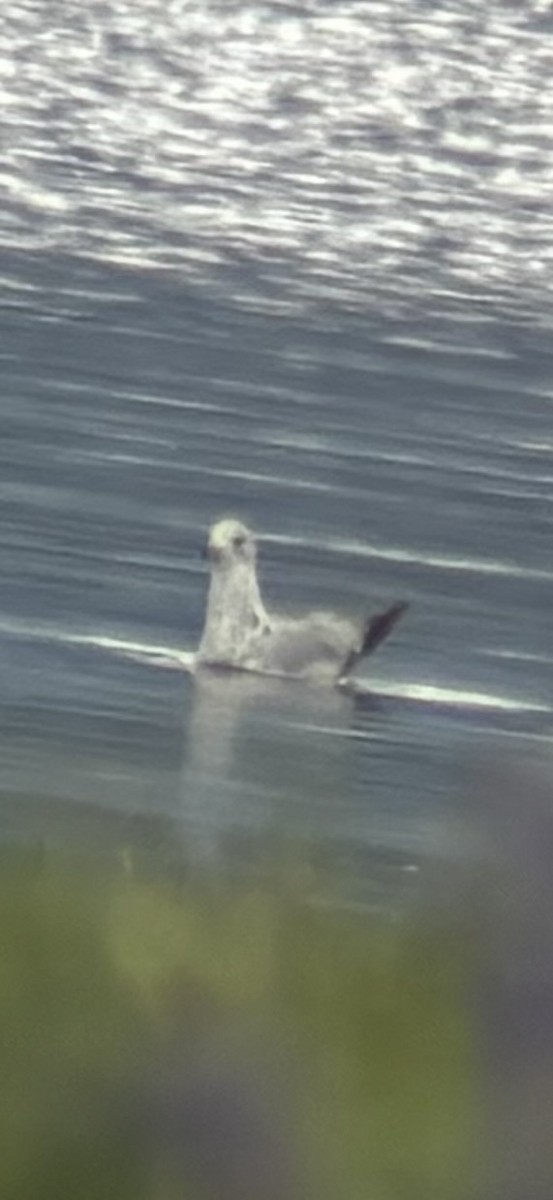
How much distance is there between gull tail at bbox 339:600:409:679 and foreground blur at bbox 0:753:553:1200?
342 inches

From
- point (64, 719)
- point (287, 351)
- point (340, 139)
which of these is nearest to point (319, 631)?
point (64, 719)

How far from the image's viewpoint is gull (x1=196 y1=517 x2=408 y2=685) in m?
12.3

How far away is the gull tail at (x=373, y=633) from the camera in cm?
1217

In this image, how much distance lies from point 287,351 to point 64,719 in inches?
279

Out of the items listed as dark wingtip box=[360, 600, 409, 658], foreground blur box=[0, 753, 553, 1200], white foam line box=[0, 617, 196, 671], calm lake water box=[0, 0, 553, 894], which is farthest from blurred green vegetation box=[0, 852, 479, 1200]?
white foam line box=[0, 617, 196, 671]

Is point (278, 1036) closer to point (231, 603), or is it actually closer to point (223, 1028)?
point (223, 1028)

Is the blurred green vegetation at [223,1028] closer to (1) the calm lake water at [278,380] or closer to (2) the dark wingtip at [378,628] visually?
(1) the calm lake water at [278,380]

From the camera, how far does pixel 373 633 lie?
12.2 m

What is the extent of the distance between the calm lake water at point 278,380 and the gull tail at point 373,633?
15 cm

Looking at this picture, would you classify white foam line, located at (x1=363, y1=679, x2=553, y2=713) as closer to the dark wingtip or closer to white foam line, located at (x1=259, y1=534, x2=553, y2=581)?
the dark wingtip

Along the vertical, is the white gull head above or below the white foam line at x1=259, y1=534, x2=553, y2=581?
below

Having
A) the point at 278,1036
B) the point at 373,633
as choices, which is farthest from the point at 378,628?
the point at 278,1036

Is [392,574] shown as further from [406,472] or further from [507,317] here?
[507,317]

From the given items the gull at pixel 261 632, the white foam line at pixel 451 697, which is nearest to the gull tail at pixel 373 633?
the gull at pixel 261 632
